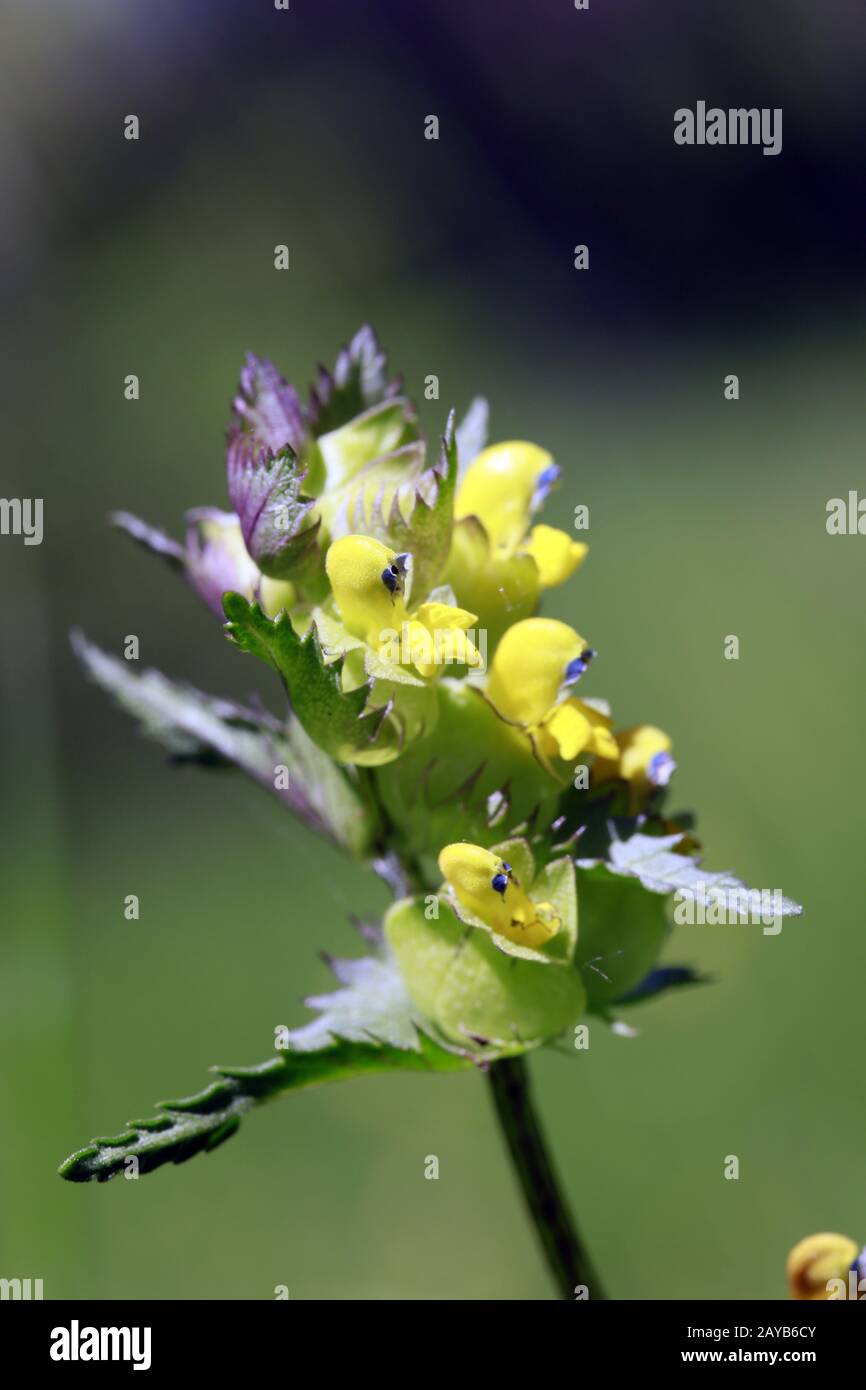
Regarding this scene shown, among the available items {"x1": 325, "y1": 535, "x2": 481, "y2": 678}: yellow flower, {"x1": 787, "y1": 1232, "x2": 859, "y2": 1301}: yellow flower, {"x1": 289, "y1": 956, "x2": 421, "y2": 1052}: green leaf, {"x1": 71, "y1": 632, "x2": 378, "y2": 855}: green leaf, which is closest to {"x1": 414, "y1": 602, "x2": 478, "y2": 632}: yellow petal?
{"x1": 325, "y1": 535, "x2": 481, "y2": 678}: yellow flower

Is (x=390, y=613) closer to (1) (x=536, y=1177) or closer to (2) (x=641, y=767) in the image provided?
(2) (x=641, y=767)

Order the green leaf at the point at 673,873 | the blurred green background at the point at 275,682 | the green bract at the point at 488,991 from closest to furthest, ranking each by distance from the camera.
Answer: the green leaf at the point at 673,873 < the green bract at the point at 488,991 < the blurred green background at the point at 275,682

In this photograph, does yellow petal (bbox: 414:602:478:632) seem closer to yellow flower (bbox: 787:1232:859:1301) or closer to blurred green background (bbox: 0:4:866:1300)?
yellow flower (bbox: 787:1232:859:1301)

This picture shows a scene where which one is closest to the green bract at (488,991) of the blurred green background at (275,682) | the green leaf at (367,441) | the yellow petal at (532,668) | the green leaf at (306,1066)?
the green leaf at (306,1066)

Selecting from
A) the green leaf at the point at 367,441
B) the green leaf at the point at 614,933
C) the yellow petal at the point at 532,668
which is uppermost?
the green leaf at the point at 367,441

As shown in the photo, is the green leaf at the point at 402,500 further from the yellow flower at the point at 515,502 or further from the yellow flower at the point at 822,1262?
the yellow flower at the point at 822,1262

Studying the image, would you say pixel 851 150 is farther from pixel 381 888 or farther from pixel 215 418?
pixel 381 888
